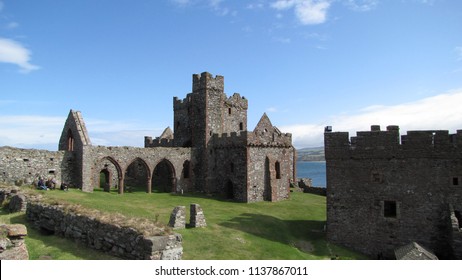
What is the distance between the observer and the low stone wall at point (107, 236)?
34.9 feet

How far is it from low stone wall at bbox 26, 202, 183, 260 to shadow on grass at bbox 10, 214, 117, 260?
7.7 inches

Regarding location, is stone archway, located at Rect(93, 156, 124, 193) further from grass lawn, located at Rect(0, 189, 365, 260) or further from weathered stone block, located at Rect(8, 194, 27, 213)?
weathered stone block, located at Rect(8, 194, 27, 213)

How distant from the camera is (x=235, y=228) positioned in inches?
877

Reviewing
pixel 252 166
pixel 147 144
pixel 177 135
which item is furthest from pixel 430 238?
pixel 147 144

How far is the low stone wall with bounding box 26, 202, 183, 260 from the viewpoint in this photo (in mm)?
10641

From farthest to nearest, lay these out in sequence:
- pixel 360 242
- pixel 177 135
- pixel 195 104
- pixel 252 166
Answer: pixel 177 135 < pixel 195 104 < pixel 252 166 < pixel 360 242

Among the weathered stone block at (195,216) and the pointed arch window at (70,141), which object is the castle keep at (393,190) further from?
the pointed arch window at (70,141)

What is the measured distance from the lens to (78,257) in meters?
11.9

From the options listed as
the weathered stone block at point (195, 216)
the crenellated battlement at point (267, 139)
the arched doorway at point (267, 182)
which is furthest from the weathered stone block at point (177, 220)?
the arched doorway at point (267, 182)

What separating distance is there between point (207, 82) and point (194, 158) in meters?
8.17

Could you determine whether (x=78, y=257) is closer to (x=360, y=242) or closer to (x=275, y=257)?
(x=275, y=257)

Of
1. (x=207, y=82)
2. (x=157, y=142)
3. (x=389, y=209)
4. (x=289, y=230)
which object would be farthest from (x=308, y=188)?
(x=389, y=209)

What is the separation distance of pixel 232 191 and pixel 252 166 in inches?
138

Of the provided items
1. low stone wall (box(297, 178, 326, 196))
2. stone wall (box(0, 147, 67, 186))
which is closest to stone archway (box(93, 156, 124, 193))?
stone wall (box(0, 147, 67, 186))
